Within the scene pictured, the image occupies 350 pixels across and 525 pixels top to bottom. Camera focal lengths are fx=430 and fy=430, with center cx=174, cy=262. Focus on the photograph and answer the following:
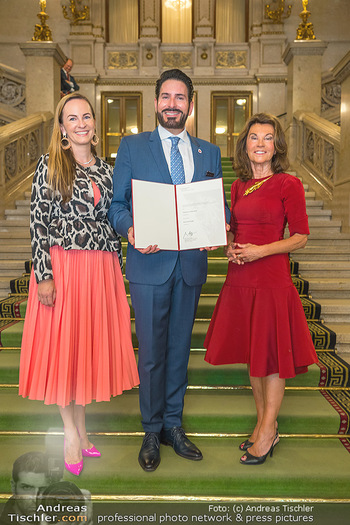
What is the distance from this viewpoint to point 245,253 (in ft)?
7.39

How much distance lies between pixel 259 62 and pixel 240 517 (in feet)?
43.3

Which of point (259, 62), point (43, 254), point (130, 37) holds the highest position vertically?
point (130, 37)

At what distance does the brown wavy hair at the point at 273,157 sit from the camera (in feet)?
7.65

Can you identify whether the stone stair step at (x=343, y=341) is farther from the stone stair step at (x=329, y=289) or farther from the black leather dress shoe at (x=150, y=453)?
the black leather dress shoe at (x=150, y=453)

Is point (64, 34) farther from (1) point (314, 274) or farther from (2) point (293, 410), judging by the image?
(2) point (293, 410)

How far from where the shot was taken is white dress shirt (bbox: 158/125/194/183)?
2.40m

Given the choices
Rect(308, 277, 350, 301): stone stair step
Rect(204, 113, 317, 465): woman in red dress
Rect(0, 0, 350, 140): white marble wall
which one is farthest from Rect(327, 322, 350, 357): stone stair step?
Rect(0, 0, 350, 140): white marble wall

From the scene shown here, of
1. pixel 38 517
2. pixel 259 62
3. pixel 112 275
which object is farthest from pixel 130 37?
pixel 38 517

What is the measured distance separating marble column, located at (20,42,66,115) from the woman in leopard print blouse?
19.7ft

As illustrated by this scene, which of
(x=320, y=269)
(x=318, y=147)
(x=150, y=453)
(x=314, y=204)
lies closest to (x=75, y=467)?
(x=150, y=453)

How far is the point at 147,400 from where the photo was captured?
8.05ft

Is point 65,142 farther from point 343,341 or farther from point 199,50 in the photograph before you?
point 199,50

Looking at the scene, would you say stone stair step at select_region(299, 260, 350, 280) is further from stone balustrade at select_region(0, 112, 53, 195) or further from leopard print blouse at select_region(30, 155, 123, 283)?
stone balustrade at select_region(0, 112, 53, 195)

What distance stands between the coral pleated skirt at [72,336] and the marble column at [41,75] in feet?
20.4
